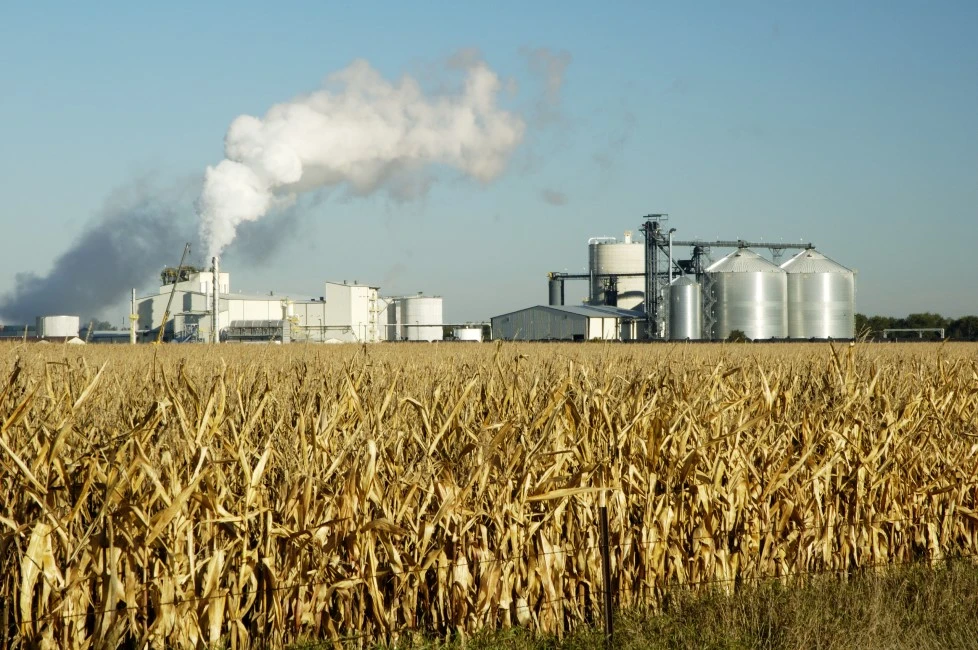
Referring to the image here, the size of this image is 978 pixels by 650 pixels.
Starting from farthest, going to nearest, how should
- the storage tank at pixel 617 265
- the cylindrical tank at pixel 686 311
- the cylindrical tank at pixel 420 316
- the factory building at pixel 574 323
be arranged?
the cylindrical tank at pixel 420 316 → the storage tank at pixel 617 265 → the factory building at pixel 574 323 → the cylindrical tank at pixel 686 311

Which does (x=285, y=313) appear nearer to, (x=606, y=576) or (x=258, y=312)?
(x=258, y=312)

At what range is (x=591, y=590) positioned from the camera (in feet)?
23.3

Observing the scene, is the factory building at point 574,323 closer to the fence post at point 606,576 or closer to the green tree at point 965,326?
the green tree at point 965,326

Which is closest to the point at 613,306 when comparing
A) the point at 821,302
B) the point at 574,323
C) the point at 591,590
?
the point at 574,323

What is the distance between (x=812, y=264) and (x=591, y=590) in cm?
5912

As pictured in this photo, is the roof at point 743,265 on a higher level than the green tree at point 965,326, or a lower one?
higher

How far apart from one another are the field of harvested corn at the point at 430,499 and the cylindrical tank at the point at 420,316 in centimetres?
7543

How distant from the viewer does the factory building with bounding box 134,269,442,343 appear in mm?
72062

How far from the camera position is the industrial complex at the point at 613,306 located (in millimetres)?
60438

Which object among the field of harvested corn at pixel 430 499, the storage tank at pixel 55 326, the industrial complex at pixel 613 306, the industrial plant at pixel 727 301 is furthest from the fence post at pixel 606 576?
the storage tank at pixel 55 326

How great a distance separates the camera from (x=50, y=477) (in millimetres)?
5805

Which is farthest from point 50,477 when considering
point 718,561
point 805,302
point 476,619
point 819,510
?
point 805,302

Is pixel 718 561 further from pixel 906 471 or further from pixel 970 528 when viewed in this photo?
pixel 970 528

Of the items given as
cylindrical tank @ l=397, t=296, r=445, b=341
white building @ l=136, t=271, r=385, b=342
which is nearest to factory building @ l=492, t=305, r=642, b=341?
white building @ l=136, t=271, r=385, b=342
